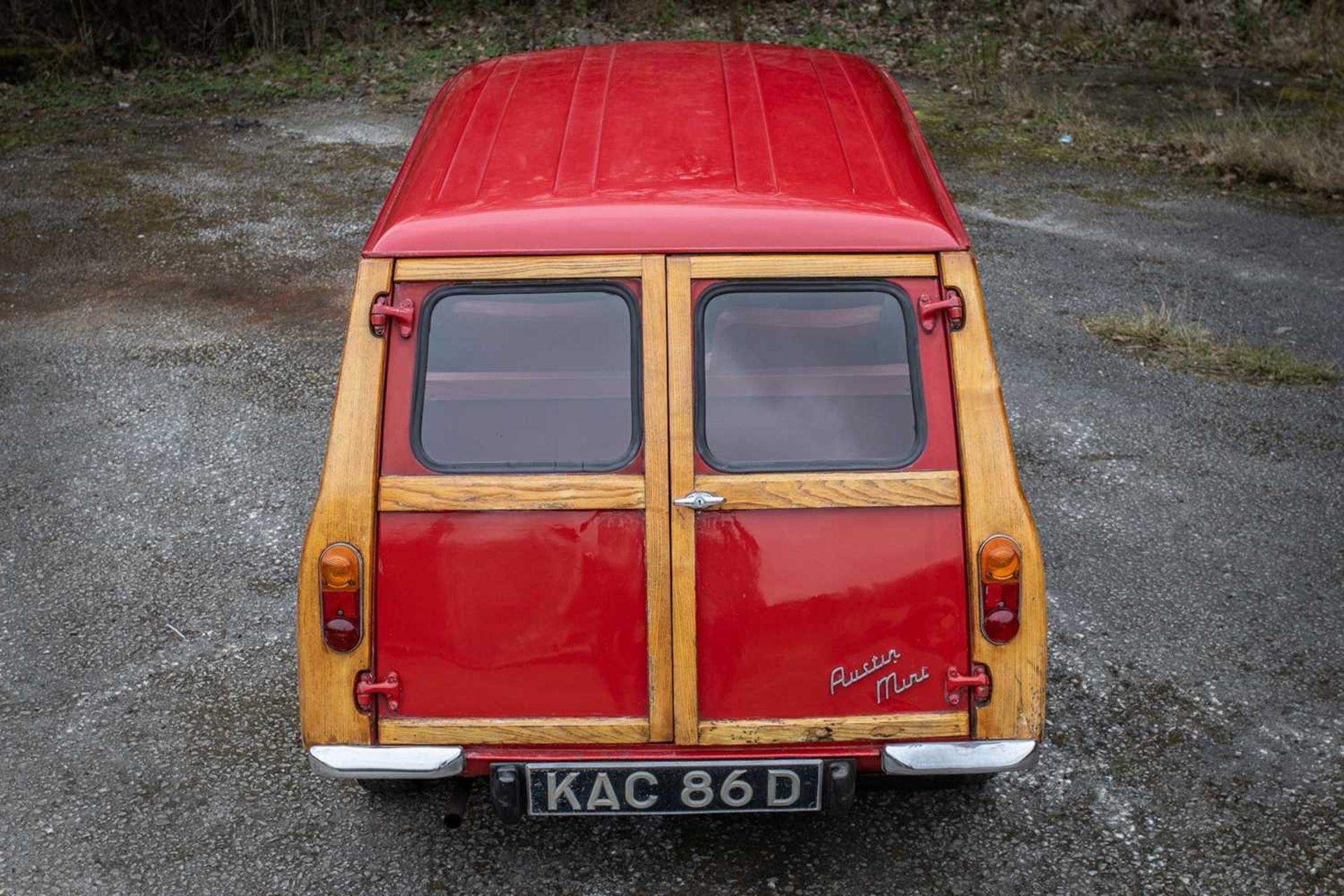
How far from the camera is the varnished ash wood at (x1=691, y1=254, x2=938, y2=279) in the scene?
3301 millimetres

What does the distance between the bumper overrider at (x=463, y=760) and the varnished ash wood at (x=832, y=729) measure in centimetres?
4

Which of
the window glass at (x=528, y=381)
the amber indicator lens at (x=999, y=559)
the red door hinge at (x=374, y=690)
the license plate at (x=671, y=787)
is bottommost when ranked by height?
the license plate at (x=671, y=787)

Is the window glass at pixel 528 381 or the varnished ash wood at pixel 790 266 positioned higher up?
the varnished ash wood at pixel 790 266

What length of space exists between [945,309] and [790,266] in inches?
16.0

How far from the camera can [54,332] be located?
298 inches

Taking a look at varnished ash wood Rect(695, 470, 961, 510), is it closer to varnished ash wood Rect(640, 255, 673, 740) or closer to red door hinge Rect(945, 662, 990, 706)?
varnished ash wood Rect(640, 255, 673, 740)

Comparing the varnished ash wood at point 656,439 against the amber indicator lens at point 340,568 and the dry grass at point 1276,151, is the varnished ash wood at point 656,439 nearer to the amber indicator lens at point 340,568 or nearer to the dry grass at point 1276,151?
the amber indicator lens at point 340,568

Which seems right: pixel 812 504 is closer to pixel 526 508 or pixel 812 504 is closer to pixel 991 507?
pixel 991 507

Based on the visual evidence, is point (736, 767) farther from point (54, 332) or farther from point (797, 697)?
point (54, 332)

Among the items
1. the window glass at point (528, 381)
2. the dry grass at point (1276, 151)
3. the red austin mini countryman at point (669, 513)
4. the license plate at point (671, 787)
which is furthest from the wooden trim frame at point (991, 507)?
the dry grass at point (1276, 151)

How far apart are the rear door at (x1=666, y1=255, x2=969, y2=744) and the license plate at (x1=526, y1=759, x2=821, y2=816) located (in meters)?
0.09

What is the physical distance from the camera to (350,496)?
3301mm

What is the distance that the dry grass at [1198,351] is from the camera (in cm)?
691

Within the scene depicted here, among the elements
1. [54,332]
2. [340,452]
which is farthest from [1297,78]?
[340,452]
